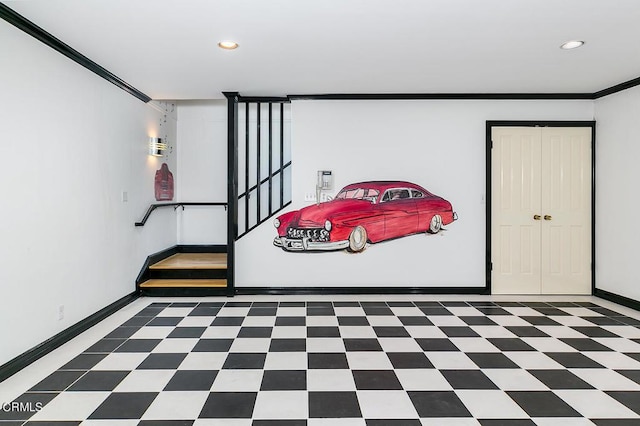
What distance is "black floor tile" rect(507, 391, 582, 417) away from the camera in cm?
261

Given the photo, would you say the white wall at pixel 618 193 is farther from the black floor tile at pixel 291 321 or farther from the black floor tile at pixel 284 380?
the black floor tile at pixel 284 380

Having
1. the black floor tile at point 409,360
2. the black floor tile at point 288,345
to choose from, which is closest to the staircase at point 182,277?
the black floor tile at point 288,345

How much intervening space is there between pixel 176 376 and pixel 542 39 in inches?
168

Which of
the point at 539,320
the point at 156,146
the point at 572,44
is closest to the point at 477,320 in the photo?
the point at 539,320

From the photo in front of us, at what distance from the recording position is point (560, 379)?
309 centimetres

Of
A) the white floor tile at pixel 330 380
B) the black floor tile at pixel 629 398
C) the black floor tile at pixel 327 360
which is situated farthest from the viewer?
the black floor tile at pixel 327 360

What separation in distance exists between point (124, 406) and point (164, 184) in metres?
4.48

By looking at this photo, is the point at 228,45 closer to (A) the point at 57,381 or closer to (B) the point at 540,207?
A: (A) the point at 57,381

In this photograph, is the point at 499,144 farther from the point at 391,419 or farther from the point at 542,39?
the point at 391,419

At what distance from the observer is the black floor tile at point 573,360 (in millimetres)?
3350

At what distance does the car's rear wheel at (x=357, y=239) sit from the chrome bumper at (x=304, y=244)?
0.26 ft

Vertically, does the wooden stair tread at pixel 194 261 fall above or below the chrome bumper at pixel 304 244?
below

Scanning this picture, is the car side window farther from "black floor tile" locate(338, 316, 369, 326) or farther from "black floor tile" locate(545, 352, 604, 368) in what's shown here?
"black floor tile" locate(545, 352, 604, 368)

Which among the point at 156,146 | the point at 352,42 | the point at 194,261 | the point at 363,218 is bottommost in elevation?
the point at 194,261
